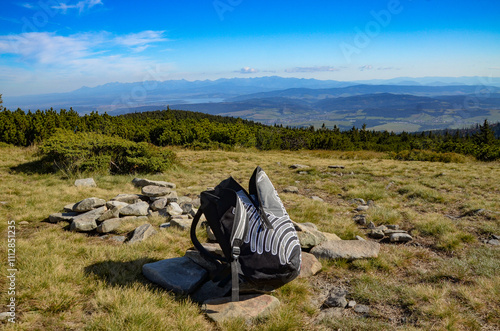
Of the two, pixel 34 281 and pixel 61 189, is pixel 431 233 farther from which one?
pixel 61 189

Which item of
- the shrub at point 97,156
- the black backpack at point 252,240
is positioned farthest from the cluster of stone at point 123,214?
the shrub at point 97,156

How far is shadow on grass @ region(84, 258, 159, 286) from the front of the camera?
3719 millimetres

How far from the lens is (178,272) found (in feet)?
12.8

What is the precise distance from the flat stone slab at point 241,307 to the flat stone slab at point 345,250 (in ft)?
6.18

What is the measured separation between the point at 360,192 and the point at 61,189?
1063 cm

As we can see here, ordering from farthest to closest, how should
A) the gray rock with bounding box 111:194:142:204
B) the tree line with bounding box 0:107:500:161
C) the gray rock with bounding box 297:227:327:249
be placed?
the tree line with bounding box 0:107:500:161 < the gray rock with bounding box 111:194:142:204 < the gray rock with bounding box 297:227:327:249

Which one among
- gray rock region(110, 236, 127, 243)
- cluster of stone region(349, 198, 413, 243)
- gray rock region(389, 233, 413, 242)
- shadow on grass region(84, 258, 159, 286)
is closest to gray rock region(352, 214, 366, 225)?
cluster of stone region(349, 198, 413, 243)

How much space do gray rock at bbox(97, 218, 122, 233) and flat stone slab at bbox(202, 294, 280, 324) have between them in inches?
134

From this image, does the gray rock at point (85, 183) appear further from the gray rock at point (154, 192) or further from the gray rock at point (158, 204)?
the gray rock at point (158, 204)

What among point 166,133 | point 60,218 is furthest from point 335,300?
point 166,133

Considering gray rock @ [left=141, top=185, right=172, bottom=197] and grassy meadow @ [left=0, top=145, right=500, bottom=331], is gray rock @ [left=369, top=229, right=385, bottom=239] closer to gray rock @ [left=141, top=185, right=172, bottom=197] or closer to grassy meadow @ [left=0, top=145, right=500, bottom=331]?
grassy meadow @ [left=0, top=145, right=500, bottom=331]

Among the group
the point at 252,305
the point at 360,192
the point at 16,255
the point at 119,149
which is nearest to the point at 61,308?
the point at 16,255

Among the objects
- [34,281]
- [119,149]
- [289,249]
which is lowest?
[34,281]

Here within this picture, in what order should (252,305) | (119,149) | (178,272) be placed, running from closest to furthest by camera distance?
(252,305)
(178,272)
(119,149)
